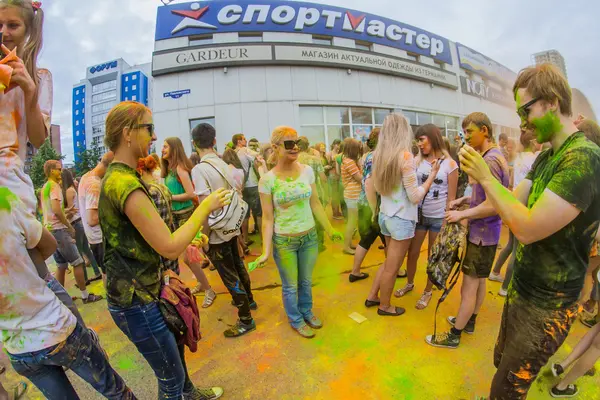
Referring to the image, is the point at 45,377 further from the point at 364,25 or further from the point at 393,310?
the point at 364,25

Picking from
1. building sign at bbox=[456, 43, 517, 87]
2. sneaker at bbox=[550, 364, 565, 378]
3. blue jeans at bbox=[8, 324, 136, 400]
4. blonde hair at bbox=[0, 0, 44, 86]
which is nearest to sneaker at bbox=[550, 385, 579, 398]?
sneaker at bbox=[550, 364, 565, 378]

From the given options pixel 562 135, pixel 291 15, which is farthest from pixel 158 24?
pixel 562 135

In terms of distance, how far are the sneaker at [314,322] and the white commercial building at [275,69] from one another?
38.2ft

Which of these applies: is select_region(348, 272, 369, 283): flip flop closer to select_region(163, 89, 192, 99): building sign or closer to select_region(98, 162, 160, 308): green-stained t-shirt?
select_region(98, 162, 160, 308): green-stained t-shirt

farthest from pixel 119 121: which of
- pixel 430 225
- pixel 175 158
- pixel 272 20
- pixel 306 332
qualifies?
pixel 272 20

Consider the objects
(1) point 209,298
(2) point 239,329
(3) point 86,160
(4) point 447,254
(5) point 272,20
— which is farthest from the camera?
(3) point 86,160

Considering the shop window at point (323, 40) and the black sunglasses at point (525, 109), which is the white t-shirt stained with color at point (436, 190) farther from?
the shop window at point (323, 40)

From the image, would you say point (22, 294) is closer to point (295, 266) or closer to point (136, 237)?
point (136, 237)

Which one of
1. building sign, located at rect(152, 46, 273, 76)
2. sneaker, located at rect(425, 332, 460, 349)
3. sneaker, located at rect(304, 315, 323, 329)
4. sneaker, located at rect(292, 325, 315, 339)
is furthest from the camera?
building sign, located at rect(152, 46, 273, 76)

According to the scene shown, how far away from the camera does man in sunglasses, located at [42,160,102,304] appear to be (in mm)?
3654

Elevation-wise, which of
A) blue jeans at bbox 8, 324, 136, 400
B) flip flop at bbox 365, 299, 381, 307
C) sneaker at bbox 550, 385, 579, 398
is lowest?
sneaker at bbox 550, 385, 579, 398

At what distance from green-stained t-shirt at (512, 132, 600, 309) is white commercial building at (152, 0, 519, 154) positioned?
1299cm

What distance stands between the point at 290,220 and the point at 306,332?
1153 mm

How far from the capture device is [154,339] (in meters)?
1.58
